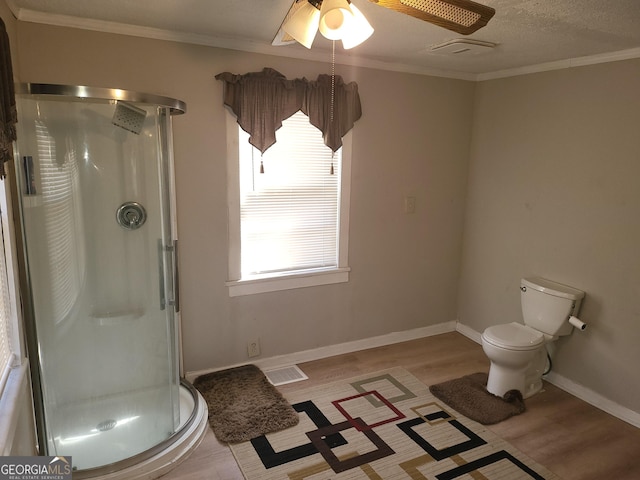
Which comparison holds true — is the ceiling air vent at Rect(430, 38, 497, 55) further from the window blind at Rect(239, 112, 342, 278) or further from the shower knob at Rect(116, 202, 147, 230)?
the shower knob at Rect(116, 202, 147, 230)

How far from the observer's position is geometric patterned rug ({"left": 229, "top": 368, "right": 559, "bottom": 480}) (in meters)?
2.15

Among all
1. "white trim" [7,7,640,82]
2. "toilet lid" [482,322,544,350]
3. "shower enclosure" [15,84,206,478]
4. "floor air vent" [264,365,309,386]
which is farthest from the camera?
"floor air vent" [264,365,309,386]

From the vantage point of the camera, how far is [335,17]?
1.47m

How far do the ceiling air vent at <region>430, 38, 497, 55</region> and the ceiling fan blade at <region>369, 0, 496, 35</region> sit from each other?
1.20 m

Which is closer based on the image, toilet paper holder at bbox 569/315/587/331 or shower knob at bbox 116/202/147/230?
shower knob at bbox 116/202/147/230

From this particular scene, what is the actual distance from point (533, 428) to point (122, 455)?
2.25 metres

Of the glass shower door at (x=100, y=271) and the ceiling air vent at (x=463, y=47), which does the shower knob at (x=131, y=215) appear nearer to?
the glass shower door at (x=100, y=271)

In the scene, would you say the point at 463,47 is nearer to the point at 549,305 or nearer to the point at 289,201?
the point at 289,201

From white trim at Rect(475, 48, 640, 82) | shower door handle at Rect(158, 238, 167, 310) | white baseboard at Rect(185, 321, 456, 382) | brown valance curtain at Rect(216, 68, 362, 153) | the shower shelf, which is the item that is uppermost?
white trim at Rect(475, 48, 640, 82)

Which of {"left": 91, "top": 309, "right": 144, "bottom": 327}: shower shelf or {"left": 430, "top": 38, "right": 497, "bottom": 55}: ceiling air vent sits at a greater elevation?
{"left": 430, "top": 38, "right": 497, "bottom": 55}: ceiling air vent

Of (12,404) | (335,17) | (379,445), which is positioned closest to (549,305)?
(379,445)

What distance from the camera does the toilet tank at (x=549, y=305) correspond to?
279 centimetres

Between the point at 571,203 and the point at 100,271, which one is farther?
the point at 571,203

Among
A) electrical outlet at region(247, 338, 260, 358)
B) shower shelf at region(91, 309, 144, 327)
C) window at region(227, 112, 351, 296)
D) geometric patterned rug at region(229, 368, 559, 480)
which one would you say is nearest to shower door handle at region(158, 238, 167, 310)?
shower shelf at region(91, 309, 144, 327)
